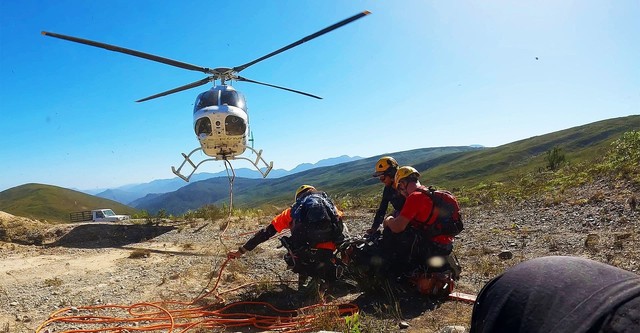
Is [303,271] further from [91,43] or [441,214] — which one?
[91,43]

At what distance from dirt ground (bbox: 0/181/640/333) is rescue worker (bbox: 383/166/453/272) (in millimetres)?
661

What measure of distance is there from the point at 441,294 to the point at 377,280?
1.06m

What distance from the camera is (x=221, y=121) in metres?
14.5

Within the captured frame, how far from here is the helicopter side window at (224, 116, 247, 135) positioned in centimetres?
1469

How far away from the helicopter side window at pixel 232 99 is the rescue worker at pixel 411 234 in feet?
31.3

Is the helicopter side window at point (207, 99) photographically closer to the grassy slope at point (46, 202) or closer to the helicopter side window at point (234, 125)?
the helicopter side window at point (234, 125)

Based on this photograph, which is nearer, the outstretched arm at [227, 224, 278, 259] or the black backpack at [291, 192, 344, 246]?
the black backpack at [291, 192, 344, 246]

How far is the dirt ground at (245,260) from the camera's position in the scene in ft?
21.5

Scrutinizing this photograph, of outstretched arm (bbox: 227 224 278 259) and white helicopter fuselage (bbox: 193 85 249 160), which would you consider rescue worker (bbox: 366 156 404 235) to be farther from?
white helicopter fuselage (bbox: 193 85 249 160)

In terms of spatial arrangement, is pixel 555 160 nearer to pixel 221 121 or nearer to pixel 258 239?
pixel 221 121

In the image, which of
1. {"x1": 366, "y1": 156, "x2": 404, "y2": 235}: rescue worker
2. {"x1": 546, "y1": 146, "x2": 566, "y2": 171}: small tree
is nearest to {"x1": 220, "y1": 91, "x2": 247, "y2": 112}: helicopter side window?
{"x1": 366, "y1": 156, "x2": 404, "y2": 235}: rescue worker

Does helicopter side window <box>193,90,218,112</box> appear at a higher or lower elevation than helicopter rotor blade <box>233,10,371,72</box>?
lower

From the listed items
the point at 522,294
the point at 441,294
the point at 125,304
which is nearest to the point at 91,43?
the point at 125,304

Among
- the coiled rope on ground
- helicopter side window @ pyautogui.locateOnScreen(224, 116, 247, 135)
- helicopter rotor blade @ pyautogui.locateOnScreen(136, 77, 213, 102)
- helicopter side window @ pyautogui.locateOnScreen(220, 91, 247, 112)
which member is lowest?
the coiled rope on ground
